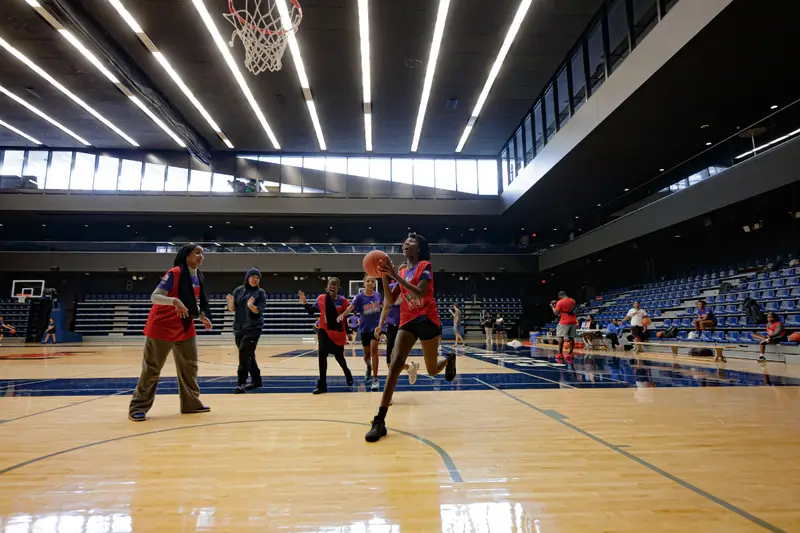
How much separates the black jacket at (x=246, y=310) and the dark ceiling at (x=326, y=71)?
9.26 meters

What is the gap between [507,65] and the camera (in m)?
14.3

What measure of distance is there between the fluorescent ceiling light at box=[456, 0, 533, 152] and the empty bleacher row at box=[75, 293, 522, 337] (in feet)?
32.0

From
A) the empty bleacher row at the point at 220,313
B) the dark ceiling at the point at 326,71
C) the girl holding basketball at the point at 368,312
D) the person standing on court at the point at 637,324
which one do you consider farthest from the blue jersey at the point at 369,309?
the empty bleacher row at the point at 220,313

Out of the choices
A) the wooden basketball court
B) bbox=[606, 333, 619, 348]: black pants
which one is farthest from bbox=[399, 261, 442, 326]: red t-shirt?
bbox=[606, 333, 619, 348]: black pants

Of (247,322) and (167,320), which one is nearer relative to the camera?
(167,320)

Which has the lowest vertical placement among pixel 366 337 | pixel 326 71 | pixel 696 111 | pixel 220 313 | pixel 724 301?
pixel 366 337

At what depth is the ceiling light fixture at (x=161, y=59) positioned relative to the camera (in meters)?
11.7

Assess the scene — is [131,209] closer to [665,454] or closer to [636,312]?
[636,312]

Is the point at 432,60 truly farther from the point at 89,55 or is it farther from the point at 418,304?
the point at 418,304

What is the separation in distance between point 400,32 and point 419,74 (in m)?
2.29

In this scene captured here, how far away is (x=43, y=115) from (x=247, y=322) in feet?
63.5

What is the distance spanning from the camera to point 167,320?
3855 mm

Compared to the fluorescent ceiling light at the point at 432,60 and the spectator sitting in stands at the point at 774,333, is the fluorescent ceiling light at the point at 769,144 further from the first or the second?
the fluorescent ceiling light at the point at 432,60

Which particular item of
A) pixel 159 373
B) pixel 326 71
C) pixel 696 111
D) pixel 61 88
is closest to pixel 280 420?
pixel 159 373
